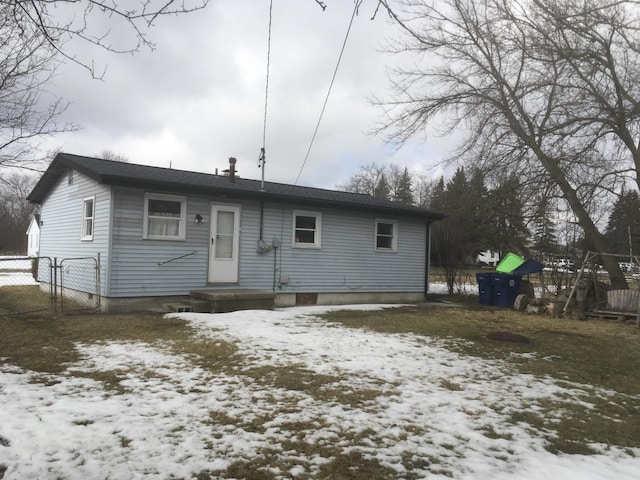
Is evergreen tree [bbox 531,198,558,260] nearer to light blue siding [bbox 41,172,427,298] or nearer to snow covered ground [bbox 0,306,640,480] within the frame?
light blue siding [bbox 41,172,427,298]

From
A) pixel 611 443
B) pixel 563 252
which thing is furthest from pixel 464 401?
pixel 563 252

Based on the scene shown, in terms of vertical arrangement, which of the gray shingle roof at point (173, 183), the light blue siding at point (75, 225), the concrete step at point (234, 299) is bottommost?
the concrete step at point (234, 299)

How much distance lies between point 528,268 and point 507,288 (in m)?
0.88

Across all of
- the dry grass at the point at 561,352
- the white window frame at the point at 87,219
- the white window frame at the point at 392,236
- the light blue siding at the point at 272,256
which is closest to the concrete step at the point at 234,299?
the light blue siding at the point at 272,256

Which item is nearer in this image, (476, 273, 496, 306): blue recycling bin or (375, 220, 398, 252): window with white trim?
(375, 220, 398, 252): window with white trim

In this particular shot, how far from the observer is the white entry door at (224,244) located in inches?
431

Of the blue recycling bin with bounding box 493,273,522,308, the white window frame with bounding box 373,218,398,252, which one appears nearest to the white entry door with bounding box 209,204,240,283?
the white window frame with bounding box 373,218,398,252

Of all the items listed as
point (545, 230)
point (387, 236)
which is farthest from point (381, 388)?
point (545, 230)

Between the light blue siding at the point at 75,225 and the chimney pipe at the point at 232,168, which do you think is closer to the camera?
the light blue siding at the point at 75,225

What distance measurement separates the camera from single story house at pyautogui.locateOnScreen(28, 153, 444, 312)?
9.77 meters

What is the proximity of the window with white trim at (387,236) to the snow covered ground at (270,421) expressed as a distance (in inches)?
311

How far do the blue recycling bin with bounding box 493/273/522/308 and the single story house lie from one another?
7.64ft

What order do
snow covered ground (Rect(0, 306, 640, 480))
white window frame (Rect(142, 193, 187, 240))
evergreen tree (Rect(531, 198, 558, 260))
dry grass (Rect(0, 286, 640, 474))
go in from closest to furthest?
snow covered ground (Rect(0, 306, 640, 480))
dry grass (Rect(0, 286, 640, 474))
white window frame (Rect(142, 193, 187, 240))
evergreen tree (Rect(531, 198, 558, 260))

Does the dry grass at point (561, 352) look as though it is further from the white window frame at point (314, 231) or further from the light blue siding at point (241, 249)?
the white window frame at point (314, 231)
